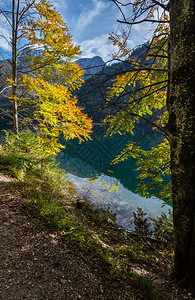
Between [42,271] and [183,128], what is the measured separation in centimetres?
311

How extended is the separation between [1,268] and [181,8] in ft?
14.8

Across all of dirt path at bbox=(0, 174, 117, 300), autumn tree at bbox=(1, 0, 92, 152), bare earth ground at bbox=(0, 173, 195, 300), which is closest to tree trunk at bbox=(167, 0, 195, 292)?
bare earth ground at bbox=(0, 173, 195, 300)

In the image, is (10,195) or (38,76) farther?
(38,76)

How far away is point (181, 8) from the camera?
179cm

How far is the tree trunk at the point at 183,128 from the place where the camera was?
5.74 feet

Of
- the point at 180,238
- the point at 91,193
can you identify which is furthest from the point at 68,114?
the point at 91,193

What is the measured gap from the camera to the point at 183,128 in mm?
1880

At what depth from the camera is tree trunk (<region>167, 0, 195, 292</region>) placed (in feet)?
5.74

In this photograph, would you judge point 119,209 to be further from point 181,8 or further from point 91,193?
point 181,8

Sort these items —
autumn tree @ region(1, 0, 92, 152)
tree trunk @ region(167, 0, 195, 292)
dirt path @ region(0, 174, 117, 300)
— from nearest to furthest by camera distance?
1. tree trunk @ region(167, 0, 195, 292)
2. dirt path @ region(0, 174, 117, 300)
3. autumn tree @ region(1, 0, 92, 152)

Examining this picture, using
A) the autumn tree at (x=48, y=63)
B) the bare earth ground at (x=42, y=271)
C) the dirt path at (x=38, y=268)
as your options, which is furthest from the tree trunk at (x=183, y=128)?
the autumn tree at (x=48, y=63)

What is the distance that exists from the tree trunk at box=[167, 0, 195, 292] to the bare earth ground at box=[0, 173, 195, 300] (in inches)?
30.8

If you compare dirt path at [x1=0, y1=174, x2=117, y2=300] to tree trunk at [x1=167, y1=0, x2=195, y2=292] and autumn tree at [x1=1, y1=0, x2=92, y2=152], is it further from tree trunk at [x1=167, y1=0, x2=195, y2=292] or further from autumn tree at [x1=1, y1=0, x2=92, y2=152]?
autumn tree at [x1=1, y1=0, x2=92, y2=152]

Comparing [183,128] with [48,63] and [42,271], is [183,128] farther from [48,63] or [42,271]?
[48,63]
